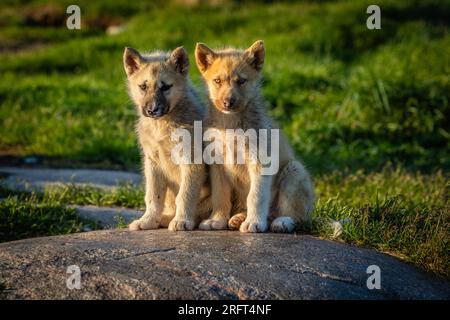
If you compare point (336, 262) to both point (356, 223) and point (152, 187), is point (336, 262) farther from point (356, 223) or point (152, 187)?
point (152, 187)

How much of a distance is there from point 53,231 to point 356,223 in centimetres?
326

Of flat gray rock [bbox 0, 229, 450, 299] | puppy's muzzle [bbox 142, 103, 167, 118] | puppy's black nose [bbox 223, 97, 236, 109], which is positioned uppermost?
puppy's black nose [bbox 223, 97, 236, 109]

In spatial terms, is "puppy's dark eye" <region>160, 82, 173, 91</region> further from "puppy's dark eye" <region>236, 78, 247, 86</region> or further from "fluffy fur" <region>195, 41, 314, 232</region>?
"puppy's dark eye" <region>236, 78, 247, 86</region>

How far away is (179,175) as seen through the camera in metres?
6.66

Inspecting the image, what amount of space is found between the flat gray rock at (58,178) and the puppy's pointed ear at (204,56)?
10.7ft

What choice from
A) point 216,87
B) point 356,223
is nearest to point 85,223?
point 216,87

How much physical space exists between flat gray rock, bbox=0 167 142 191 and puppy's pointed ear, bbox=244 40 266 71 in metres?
3.53

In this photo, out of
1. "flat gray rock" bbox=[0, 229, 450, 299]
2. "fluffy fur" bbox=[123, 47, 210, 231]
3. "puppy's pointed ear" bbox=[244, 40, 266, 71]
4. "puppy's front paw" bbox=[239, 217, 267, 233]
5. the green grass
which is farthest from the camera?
the green grass

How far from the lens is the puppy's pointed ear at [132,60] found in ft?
22.3

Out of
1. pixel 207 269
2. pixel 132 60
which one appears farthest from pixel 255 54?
→ pixel 207 269

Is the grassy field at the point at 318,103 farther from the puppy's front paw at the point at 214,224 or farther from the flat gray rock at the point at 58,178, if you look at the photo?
the puppy's front paw at the point at 214,224

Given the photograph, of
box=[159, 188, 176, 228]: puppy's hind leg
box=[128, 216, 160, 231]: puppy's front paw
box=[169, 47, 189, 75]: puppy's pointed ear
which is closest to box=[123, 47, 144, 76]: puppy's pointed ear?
box=[169, 47, 189, 75]: puppy's pointed ear

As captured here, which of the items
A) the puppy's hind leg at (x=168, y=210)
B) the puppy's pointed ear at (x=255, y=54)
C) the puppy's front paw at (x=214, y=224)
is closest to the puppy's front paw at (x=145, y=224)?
the puppy's hind leg at (x=168, y=210)

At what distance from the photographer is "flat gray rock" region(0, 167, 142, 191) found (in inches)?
373
